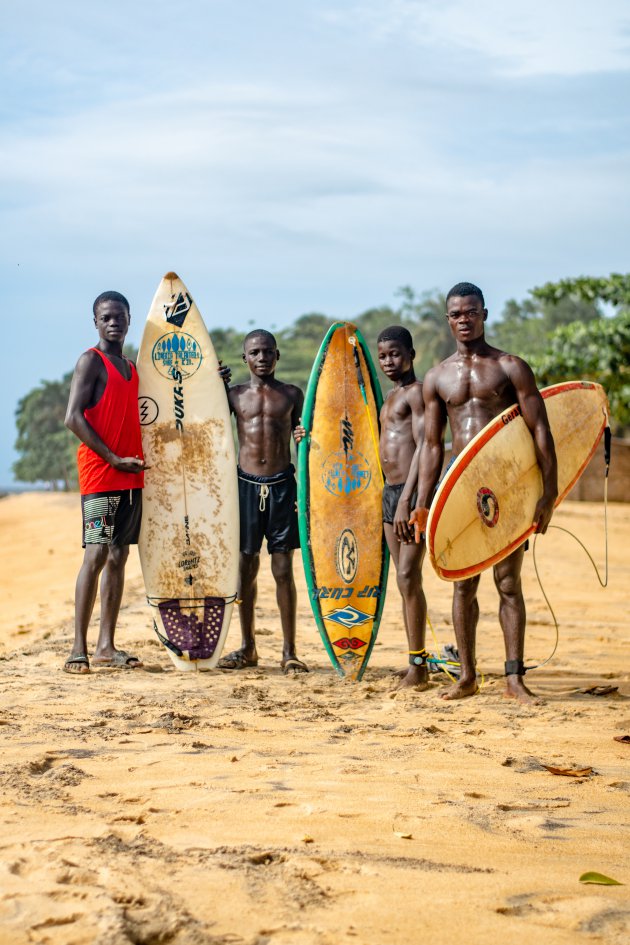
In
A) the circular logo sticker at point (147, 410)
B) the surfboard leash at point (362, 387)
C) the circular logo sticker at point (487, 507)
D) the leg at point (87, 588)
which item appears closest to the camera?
the circular logo sticker at point (487, 507)

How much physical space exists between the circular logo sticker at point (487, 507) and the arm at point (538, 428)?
205 mm

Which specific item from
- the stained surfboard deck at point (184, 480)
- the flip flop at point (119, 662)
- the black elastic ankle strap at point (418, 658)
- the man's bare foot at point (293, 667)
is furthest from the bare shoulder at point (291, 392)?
the flip flop at point (119, 662)

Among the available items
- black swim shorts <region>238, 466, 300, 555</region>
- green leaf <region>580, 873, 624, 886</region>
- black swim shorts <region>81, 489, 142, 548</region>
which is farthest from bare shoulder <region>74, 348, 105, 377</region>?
green leaf <region>580, 873, 624, 886</region>

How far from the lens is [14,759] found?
11.7 feet

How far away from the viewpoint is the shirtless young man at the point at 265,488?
580 cm

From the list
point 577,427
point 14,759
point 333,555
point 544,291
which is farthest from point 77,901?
point 544,291

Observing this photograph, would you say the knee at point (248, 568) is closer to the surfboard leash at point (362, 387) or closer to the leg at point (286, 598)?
the leg at point (286, 598)

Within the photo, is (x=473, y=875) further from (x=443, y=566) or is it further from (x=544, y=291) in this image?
(x=544, y=291)

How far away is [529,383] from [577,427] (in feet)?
3.11

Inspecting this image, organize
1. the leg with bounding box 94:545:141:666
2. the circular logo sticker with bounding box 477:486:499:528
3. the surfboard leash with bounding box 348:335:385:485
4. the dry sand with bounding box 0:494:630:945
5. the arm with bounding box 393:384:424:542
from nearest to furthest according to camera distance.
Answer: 1. the dry sand with bounding box 0:494:630:945
2. the circular logo sticker with bounding box 477:486:499:528
3. the arm with bounding box 393:384:424:542
4. the leg with bounding box 94:545:141:666
5. the surfboard leash with bounding box 348:335:385:485

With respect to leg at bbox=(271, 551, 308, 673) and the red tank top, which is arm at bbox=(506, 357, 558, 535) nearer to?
leg at bbox=(271, 551, 308, 673)

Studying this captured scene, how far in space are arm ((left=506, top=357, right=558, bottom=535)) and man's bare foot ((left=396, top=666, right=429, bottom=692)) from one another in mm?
997

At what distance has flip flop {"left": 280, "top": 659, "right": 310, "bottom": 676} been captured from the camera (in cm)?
565

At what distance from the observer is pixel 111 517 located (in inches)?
226
